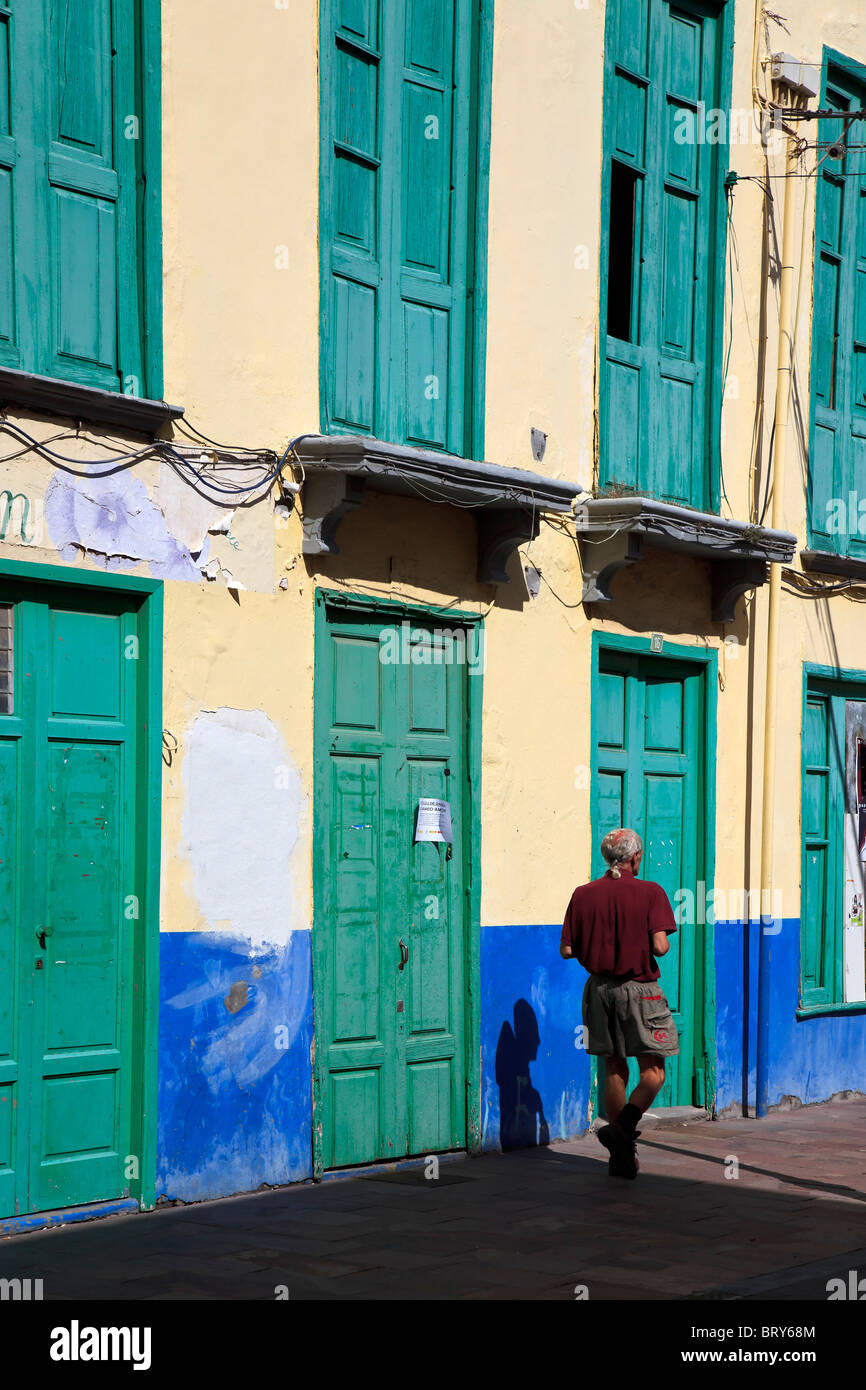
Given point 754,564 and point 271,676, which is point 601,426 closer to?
point 754,564

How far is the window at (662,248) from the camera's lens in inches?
447

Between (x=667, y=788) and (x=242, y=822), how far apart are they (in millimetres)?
3963

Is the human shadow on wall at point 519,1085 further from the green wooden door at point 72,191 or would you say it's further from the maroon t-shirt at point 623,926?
the green wooden door at point 72,191

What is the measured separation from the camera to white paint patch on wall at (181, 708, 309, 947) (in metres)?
8.52

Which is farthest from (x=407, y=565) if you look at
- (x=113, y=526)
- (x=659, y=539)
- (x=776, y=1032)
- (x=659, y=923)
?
(x=776, y=1032)

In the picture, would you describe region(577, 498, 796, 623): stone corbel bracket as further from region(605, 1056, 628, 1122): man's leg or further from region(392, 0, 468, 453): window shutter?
region(605, 1056, 628, 1122): man's leg

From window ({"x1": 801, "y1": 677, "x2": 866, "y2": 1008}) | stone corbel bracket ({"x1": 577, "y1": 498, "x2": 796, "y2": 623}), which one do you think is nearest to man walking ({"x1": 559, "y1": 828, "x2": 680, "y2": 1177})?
stone corbel bracket ({"x1": 577, "y1": 498, "x2": 796, "y2": 623})

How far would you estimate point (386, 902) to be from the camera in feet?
31.5

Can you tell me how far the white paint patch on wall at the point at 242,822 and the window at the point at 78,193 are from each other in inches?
68.7

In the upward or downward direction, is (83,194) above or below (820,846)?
above

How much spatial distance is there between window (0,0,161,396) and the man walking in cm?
362

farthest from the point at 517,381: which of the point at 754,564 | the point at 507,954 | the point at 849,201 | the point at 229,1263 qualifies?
the point at 229,1263

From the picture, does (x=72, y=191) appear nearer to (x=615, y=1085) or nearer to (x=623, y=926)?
(x=623, y=926)

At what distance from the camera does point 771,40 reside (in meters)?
12.6
